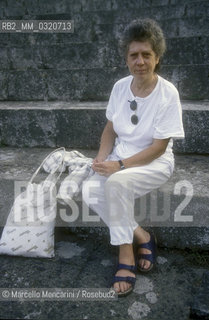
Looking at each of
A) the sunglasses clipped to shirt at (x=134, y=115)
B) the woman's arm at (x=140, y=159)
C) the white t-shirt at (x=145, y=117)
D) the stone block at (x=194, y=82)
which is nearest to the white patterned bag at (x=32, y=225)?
the woman's arm at (x=140, y=159)

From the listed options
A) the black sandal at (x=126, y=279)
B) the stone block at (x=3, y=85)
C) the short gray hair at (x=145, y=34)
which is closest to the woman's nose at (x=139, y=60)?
the short gray hair at (x=145, y=34)

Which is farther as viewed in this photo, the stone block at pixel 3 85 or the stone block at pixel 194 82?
the stone block at pixel 3 85

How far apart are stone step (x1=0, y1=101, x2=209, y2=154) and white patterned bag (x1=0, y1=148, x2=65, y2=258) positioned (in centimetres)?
105

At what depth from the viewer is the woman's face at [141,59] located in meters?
2.26

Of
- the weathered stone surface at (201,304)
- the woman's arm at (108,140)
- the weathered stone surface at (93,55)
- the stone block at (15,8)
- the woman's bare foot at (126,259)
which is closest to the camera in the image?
the weathered stone surface at (201,304)

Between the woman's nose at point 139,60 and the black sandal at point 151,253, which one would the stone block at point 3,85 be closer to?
the woman's nose at point 139,60

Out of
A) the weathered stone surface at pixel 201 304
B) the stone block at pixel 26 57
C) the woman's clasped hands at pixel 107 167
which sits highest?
the stone block at pixel 26 57

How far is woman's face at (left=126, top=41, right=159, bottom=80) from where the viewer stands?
7.40 feet

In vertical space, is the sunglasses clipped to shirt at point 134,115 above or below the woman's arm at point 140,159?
above

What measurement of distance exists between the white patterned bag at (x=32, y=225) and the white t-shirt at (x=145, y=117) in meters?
0.70

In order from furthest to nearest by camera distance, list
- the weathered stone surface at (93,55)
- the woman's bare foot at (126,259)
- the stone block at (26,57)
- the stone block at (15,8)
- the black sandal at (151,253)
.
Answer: the stone block at (15,8) → the stone block at (26,57) → the weathered stone surface at (93,55) → the black sandal at (151,253) → the woman's bare foot at (126,259)

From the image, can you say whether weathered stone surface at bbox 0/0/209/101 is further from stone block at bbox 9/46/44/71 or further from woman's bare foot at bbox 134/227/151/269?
woman's bare foot at bbox 134/227/151/269

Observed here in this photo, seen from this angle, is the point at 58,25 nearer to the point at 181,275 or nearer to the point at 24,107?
the point at 24,107

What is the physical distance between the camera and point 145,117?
7.88ft
